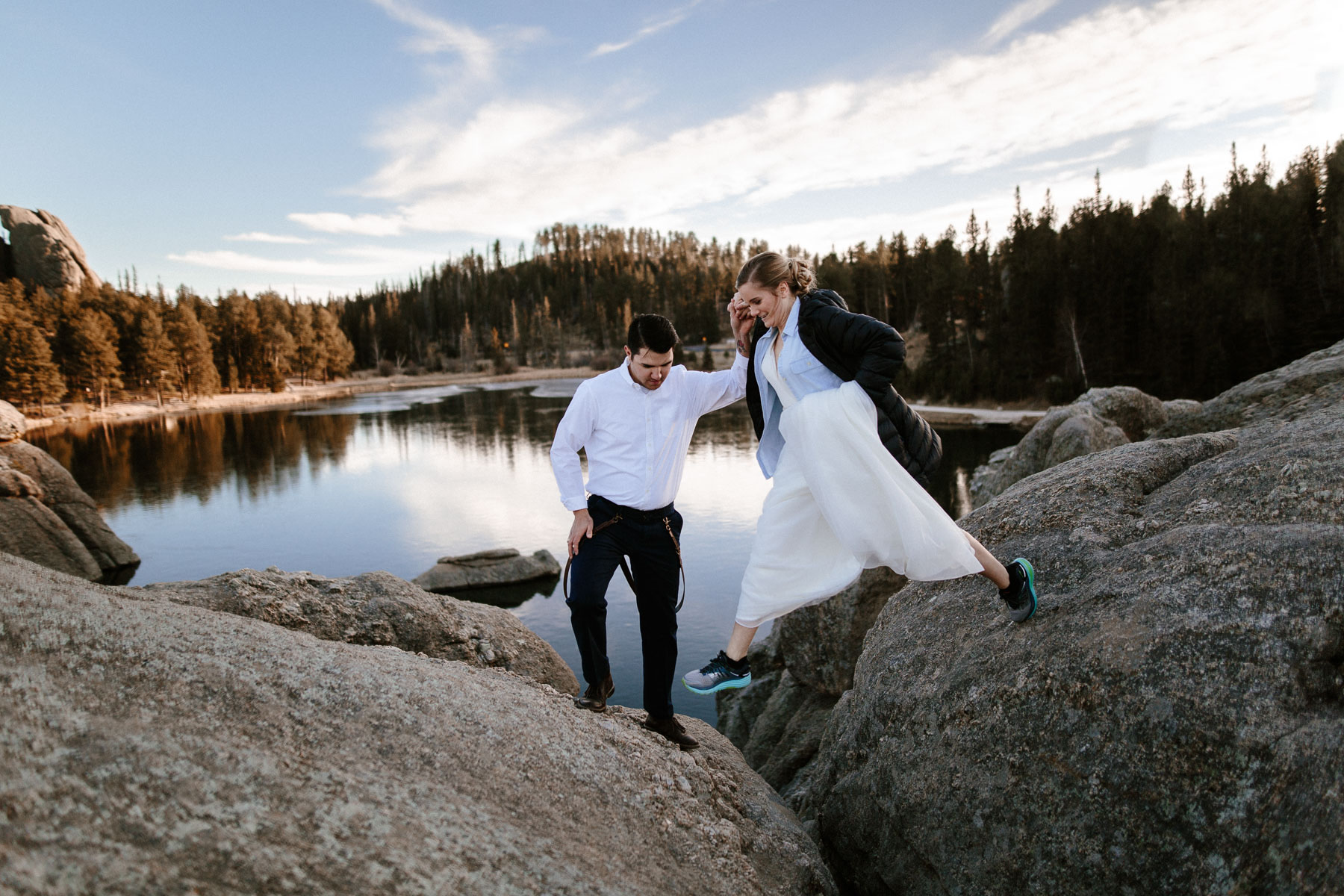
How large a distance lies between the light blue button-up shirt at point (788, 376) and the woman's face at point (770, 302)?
4 centimetres

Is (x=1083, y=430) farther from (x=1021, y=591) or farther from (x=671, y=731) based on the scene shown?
(x=671, y=731)

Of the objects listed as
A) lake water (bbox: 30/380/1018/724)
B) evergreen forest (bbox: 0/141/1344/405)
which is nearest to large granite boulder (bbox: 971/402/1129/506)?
lake water (bbox: 30/380/1018/724)

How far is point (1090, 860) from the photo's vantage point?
2742 millimetres

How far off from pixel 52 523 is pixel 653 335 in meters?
20.0

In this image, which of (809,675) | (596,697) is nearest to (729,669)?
(596,697)

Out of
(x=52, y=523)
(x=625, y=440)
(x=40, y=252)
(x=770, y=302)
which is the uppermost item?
(x=40, y=252)

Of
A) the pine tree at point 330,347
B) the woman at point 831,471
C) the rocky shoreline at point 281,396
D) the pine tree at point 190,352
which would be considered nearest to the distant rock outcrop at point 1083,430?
the woman at point 831,471

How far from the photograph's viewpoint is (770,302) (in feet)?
12.2

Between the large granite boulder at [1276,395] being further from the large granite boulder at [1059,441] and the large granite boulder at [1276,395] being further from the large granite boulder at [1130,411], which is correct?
the large granite boulder at [1130,411]

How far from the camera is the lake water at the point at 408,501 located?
16.3m

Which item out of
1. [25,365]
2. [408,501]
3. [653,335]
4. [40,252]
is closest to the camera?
[653,335]

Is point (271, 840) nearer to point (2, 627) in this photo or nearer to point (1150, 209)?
point (2, 627)

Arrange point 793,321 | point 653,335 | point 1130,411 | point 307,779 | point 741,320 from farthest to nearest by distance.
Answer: point 1130,411 < point 653,335 < point 741,320 < point 793,321 < point 307,779

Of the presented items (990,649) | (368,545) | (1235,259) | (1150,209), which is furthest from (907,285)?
(990,649)
